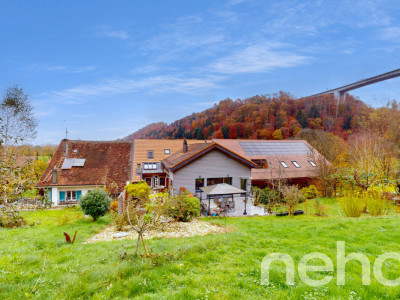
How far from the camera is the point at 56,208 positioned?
20.7 m

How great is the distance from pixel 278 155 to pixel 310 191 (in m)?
5.71

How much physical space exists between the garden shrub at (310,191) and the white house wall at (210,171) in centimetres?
625

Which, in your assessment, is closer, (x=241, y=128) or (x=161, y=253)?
(x=161, y=253)

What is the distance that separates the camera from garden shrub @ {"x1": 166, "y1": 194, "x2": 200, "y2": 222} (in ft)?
38.9

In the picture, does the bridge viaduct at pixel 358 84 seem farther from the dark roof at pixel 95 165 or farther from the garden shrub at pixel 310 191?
the dark roof at pixel 95 165

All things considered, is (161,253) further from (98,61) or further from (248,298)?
(98,61)

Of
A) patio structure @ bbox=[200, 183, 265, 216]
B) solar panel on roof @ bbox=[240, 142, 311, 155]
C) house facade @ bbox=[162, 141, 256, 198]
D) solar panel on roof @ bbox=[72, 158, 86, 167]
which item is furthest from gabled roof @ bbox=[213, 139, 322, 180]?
solar panel on roof @ bbox=[72, 158, 86, 167]

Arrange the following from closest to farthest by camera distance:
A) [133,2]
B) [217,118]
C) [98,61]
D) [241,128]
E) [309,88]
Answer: [133,2] → [98,61] → [241,128] → [217,118] → [309,88]

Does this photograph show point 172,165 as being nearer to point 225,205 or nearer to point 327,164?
point 225,205

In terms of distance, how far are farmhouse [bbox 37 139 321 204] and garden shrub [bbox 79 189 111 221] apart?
588cm

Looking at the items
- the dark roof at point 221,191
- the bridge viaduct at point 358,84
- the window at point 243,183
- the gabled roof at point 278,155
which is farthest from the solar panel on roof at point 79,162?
the bridge viaduct at point 358,84

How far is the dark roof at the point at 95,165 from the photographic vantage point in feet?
75.4

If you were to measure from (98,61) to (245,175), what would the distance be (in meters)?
15.1

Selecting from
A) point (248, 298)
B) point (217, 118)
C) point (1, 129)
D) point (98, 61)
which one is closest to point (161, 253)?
point (248, 298)
